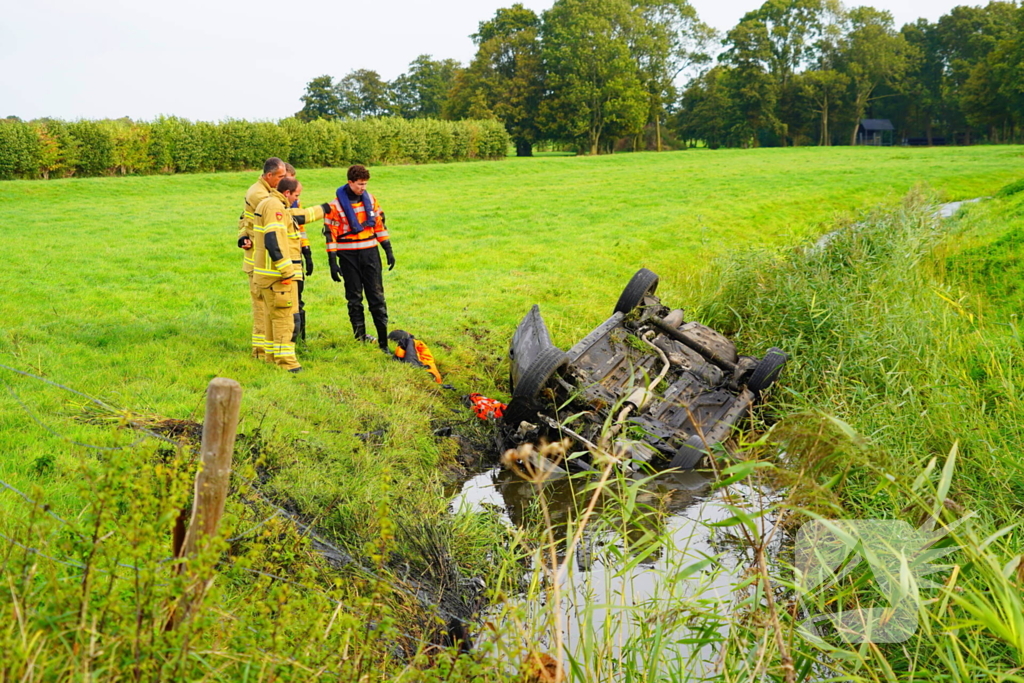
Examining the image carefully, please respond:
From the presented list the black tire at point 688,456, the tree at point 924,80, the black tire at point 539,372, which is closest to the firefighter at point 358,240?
the black tire at point 539,372

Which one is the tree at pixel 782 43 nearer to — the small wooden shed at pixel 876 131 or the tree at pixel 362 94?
the small wooden shed at pixel 876 131

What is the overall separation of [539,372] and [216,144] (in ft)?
97.1

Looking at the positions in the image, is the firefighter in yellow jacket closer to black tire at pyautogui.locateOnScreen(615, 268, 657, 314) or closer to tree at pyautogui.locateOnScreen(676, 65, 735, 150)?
black tire at pyautogui.locateOnScreen(615, 268, 657, 314)

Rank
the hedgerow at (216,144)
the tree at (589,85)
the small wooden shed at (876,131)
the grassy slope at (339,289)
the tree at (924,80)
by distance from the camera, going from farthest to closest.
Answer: the small wooden shed at (876,131), the tree at (924,80), the tree at (589,85), the hedgerow at (216,144), the grassy slope at (339,289)

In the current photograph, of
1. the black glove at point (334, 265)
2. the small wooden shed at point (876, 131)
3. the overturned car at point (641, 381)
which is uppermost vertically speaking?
the small wooden shed at point (876, 131)

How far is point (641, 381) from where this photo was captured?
7.30 meters

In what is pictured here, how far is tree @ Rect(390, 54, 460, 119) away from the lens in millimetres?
74125

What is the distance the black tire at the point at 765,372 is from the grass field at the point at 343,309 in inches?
24.0

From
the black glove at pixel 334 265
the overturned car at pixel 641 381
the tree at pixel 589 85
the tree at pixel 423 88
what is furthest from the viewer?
the tree at pixel 423 88

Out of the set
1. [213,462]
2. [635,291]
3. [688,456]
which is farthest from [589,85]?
[213,462]

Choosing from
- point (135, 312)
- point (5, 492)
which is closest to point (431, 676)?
point (5, 492)

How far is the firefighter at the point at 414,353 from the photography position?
823cm

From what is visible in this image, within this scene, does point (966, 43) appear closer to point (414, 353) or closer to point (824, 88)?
point (824, 88)

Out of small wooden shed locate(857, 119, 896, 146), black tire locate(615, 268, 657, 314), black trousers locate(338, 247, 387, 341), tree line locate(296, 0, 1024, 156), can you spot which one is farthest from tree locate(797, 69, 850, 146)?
black trousers locate(338, 247, 387, 341)
